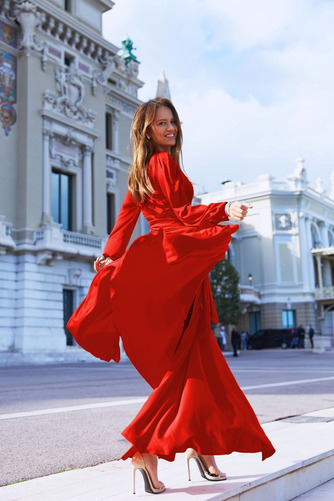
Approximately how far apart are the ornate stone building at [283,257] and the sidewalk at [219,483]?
132 feet

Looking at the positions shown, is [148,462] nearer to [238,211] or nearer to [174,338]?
[174,338]

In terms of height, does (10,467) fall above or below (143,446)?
below

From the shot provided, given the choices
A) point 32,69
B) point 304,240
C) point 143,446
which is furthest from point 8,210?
point 304,240

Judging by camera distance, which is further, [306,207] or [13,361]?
[306,207]

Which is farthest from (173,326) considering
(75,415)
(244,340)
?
(244,340)

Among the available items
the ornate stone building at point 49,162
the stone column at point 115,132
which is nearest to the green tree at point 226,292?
the ornate stone building at point 49,162

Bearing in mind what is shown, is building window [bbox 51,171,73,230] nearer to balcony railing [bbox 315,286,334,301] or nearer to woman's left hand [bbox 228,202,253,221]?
woman's left hand [bbox 228,202,253,221]

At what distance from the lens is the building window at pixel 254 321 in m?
44.8

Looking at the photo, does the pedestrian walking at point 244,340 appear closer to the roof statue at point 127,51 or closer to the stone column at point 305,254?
the stone column at point 305,254

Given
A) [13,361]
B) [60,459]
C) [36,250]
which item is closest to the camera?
[60,459]

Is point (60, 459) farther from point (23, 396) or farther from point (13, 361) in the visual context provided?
point (13, 361)

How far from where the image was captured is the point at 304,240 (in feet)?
150

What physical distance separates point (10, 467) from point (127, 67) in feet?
97.0

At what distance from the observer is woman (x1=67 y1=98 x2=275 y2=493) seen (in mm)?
2369
